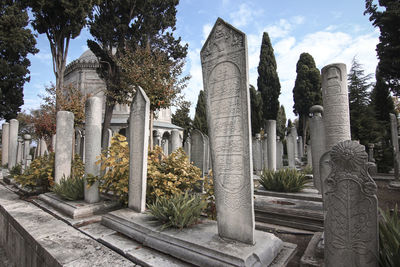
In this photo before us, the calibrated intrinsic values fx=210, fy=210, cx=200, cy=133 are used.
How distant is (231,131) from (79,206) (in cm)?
351

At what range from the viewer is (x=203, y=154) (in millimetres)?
6934

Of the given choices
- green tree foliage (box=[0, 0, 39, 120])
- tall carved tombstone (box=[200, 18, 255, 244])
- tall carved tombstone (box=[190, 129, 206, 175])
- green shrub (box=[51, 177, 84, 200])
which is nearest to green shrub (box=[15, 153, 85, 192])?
green shrub (box=[51, 177, 84, 200])

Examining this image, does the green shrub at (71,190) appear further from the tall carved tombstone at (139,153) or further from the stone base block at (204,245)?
the stone base block at (204,245)

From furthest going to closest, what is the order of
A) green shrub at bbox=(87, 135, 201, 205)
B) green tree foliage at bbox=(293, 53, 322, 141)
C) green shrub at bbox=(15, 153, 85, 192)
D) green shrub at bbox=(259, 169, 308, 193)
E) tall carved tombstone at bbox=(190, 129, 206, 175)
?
1. green tree foliage at bbox=(293, 53, 322, 141)
2. tall carved tombstone at bbox=(190, 129, 206, 175)
3. green shrub at bbox=(259, 169, 308, 193)
4. green shrub at bbox=(15, 153, 85, 192)
5. green shrub at bbox=(87, 135, 201, 205)

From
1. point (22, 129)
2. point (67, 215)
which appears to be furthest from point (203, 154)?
point (22, 129)

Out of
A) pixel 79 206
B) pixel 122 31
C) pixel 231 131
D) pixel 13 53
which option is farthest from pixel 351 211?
pixel 13 53

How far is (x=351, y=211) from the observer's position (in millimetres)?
1877

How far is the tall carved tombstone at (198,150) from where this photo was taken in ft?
22.8

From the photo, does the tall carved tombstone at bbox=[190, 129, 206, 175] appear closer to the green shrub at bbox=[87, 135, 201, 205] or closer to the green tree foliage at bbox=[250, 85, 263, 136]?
the green shrub at bbox=[87, 135, 201, 205]

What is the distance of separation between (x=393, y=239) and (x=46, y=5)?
18706mm

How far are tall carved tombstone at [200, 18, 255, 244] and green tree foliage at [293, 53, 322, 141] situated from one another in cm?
2436

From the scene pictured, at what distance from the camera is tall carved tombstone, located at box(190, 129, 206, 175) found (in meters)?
6.95

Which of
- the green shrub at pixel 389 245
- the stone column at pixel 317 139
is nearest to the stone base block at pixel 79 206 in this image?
the green shrub at pixel 389 245

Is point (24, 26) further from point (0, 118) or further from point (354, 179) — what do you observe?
point (354, 179)
